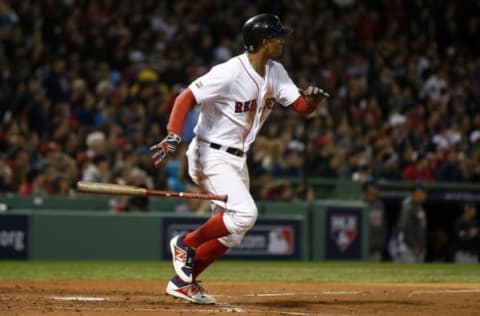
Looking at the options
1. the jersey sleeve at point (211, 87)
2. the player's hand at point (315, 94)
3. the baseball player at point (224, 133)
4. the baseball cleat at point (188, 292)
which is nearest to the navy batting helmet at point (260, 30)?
the baseball player at point (224, 133)

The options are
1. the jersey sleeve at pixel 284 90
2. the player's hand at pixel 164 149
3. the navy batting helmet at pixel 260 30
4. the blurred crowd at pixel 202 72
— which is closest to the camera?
the player's hand at pixel 164 149

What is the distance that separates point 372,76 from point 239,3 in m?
2.97

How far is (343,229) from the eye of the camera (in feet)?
54.2

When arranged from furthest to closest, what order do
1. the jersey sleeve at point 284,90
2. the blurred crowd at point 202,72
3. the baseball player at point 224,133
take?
the blurred crowd at point 202,72 < the jersey sleeve at point 284,90 < the baseball player at point 224,133

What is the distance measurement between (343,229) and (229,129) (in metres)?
8.47

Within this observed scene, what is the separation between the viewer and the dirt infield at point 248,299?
7.68 metres

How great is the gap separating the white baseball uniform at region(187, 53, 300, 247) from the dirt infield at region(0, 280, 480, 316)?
673 mm

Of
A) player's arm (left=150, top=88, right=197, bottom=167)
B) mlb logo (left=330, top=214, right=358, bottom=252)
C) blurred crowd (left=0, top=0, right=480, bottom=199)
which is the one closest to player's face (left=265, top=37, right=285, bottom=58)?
player's arm (left=150, top=88, right=197, bottom=167)

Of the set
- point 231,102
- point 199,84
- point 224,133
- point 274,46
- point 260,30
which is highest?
point 260,30

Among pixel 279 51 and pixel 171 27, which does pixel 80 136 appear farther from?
pixel 279 51

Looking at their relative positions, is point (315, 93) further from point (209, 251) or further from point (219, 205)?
point (209, 251)

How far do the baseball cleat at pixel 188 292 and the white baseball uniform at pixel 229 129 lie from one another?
397mm

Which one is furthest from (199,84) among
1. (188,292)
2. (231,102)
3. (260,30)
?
(188,292)

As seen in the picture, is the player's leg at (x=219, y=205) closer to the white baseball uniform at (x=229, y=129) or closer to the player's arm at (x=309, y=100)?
the white baseball uniform at (x=229, y=129)
